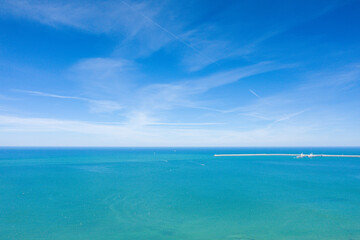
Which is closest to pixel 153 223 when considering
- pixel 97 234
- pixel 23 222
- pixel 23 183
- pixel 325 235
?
pixel 97 234

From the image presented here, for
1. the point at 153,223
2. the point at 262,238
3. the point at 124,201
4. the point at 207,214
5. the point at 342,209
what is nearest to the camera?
the point at 262,238

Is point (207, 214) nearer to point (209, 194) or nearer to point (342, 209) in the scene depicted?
point (209, 194)

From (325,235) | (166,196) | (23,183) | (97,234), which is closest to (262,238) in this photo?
(325,235)

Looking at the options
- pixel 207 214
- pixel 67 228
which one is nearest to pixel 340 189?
pixel 207 214

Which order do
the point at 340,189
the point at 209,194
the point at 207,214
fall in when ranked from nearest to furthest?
the point at 207,214 → the point at 209,194 → the point at 340,189

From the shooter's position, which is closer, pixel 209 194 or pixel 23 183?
pixel 209 194

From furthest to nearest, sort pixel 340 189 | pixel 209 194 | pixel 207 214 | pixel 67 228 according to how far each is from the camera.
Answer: pixel 340 189 → pixel 209 194 → pixel 207 214 → pixel 67 228

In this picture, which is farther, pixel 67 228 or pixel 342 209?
pixel 342 209

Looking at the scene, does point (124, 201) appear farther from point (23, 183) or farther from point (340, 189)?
point (340, 189)

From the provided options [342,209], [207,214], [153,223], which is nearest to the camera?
[153,223]
